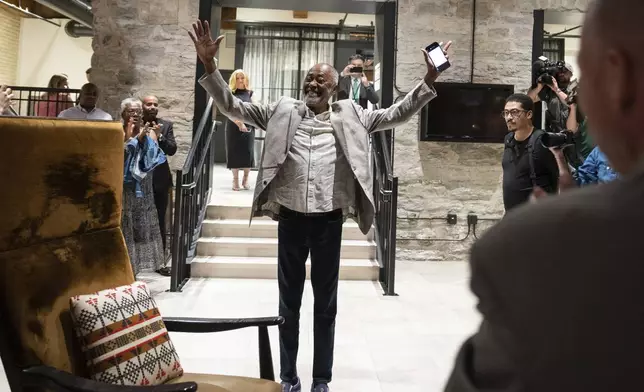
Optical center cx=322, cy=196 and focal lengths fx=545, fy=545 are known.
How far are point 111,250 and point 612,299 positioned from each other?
1603mm

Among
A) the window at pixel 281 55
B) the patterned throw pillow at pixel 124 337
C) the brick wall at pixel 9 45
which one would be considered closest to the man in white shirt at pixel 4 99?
the patterned throw pillow at pixel 124 337

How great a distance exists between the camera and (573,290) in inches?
15.1

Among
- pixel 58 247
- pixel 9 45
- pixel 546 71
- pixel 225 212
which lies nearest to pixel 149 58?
pixel 225 212

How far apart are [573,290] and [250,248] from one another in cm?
497

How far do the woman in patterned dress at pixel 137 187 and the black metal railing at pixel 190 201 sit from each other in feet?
1.48

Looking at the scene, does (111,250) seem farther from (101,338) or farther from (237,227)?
(237,227)

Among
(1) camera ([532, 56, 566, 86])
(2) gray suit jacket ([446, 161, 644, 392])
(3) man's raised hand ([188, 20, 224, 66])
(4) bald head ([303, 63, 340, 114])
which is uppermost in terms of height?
(1) camera ([532, 56, 566, 86])

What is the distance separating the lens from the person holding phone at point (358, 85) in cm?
593

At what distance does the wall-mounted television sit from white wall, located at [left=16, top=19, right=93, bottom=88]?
8.40m

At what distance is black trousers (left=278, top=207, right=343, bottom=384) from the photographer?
2359mm

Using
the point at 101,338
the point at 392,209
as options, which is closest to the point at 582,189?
the point at 101,338

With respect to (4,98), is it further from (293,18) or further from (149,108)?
(293,18)

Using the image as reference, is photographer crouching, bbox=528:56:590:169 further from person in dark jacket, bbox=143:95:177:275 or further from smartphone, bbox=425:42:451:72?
person in dark jacket, bbox=143:95:177:275

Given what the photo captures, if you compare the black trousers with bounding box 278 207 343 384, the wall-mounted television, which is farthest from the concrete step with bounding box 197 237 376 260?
the black trousers with bounding box 278 207 343 384
